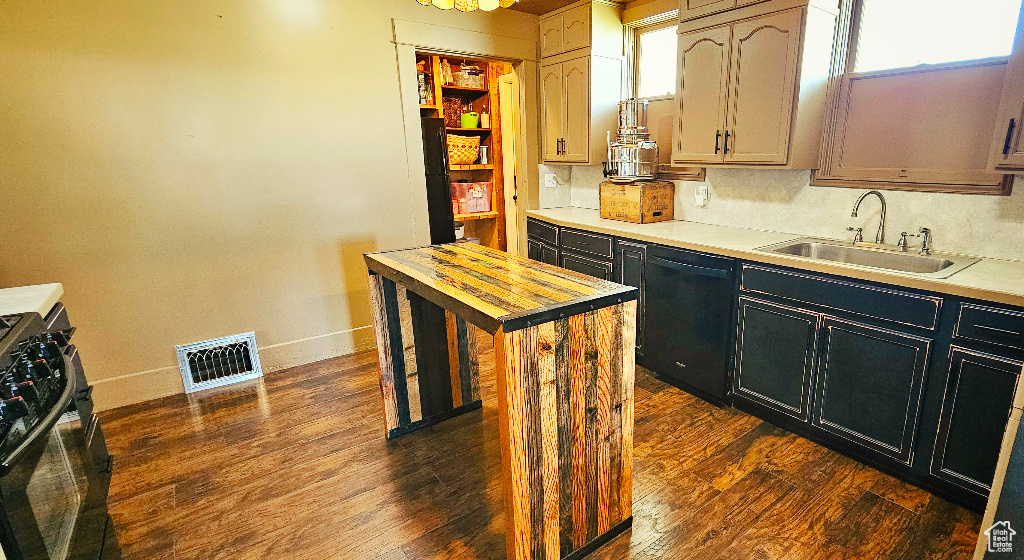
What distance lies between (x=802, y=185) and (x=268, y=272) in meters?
3.32

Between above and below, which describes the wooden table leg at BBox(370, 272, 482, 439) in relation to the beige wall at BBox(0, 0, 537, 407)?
below

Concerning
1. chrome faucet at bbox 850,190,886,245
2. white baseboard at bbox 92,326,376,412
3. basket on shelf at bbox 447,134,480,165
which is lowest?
white baseboard at bbox 92,326,376,412

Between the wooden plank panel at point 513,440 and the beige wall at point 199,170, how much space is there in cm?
235

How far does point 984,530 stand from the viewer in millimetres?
1374

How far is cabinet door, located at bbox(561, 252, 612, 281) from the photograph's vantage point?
126 inches

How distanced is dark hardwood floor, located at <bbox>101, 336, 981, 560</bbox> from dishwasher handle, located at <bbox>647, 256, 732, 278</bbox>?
0.76m

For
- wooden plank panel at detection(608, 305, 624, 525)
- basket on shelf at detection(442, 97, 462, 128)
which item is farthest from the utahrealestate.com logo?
basket on shelf at detection(442, 97, 462, 128)

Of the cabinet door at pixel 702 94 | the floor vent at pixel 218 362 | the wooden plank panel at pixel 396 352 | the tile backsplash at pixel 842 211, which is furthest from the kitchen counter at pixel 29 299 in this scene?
the tile backsplash at pixel 842 211

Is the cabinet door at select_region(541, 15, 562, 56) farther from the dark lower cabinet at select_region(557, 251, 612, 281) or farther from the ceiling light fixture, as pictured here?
the ceiling light fixture

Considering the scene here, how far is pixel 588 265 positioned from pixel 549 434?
1.96 meters

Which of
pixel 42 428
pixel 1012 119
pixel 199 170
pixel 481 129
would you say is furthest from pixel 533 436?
pixel 481 129

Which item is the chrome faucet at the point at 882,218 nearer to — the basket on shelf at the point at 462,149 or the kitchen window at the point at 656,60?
the kitchen window at the point at 656,60

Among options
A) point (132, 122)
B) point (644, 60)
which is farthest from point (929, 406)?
point (132, 122)

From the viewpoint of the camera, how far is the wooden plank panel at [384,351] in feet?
7.52
